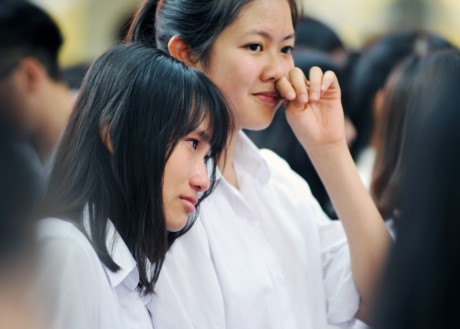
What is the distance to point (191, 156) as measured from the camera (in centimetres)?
198

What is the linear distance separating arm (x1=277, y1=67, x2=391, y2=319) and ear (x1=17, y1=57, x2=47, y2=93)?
1.08 meters

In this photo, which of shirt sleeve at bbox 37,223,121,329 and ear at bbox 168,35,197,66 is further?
ear at bbox 168,35,197,66

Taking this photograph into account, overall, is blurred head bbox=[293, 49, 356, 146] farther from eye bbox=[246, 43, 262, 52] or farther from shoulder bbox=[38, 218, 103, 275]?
shoulder bbox=[38, 218, 103, 275]

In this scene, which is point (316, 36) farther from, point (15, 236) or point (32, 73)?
point (15, 236)

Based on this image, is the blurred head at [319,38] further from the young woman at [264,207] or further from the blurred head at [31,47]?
the young woman at [264,207]

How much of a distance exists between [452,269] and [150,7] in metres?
1.38

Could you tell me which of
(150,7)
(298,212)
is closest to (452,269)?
(298,212)

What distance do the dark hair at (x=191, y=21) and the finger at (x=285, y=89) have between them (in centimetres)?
20

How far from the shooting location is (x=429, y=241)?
3.98 feet

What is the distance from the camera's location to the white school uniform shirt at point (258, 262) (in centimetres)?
205

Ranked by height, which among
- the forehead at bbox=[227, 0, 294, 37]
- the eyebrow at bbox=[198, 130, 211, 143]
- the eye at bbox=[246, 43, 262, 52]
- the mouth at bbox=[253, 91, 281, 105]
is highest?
the forehead at bbox=[227, 0, 294, 37]

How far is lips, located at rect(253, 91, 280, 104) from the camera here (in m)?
2.30

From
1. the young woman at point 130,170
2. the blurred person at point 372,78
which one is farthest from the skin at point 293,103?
the blurred person at point 372,78

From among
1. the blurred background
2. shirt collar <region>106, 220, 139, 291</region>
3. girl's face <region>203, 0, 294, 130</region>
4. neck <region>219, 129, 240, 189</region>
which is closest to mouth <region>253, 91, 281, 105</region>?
girl's face <region>203, 0, 294, 130</region>
